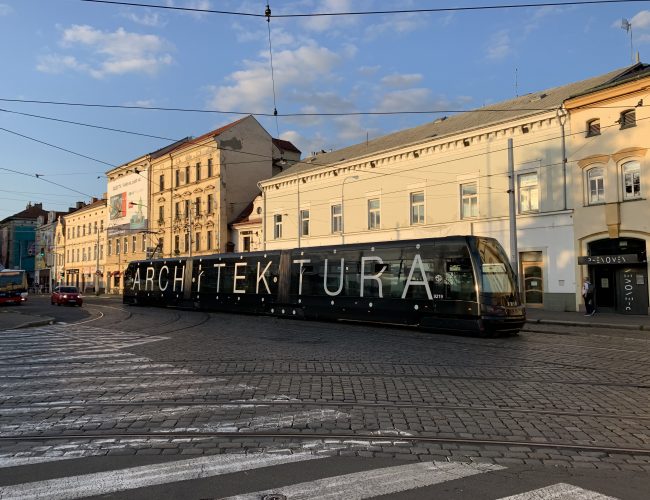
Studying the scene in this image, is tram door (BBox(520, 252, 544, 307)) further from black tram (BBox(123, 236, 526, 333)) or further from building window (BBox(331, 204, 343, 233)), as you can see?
building window (BBox(331, 204, 343, 233))

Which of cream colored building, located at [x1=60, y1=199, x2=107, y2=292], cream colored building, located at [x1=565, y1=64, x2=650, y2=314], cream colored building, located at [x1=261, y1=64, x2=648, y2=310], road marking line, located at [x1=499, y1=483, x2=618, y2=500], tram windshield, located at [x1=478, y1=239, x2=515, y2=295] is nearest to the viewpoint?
road marking line, located at [x1=499, y1=483, x2=618, y2=500]

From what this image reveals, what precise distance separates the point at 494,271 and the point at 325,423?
37.1 feet

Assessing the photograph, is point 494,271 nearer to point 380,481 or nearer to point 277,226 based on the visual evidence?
point 380,481

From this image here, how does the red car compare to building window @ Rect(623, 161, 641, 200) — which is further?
the red car

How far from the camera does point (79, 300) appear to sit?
39.7m

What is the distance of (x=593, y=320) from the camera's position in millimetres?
21234

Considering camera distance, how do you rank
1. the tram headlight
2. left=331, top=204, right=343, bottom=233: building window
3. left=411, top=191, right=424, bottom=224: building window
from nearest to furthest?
the tram headlight → left=411, top=191, right=424, bottom=224: building window → left=331, top=204, right=343, bottom=233: building window

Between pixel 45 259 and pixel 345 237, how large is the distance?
248ft

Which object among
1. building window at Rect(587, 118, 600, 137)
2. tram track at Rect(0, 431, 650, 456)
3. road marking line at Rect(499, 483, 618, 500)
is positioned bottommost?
tram track at Rect(0, 431, 650, 456)

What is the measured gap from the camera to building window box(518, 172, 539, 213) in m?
26.8

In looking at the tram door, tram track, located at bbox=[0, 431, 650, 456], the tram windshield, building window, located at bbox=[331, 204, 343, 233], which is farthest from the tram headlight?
building window, located at bbox=[331, 204, 343, 233]

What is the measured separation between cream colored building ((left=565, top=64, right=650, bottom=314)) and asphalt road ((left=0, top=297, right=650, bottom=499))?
1240 centimetres

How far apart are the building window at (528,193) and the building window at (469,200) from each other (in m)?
2.57

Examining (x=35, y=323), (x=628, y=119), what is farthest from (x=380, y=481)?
(x=628, y=119)
